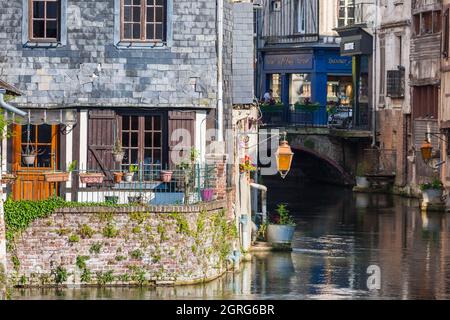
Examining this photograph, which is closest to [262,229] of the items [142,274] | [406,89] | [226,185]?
[226,185]

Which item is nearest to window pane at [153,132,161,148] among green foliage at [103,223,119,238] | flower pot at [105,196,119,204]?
flower pot at [105,196,119,204]

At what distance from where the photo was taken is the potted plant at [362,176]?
74250mm

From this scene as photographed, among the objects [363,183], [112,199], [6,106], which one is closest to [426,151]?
[363,183]

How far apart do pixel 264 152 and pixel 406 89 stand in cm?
750

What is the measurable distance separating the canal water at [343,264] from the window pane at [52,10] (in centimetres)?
752

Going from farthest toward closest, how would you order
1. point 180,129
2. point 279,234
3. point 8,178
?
point 279,234 → point 180,129 → point 8,178

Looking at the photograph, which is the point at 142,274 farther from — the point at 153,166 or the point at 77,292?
the point at 153,166

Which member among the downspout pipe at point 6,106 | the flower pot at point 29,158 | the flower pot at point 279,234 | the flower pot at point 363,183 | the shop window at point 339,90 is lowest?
the flower pot at point 279,234

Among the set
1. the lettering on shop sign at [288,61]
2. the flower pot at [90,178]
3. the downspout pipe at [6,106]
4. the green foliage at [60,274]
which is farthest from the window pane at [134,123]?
the lettering on shop sign at [288,61]

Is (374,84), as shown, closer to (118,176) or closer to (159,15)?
(159,15)

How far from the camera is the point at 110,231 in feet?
131

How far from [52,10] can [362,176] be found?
106 feet

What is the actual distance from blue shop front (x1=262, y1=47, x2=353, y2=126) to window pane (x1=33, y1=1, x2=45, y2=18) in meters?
39.1

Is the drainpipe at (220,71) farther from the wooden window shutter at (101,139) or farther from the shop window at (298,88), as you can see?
the shop window at (298,88)
